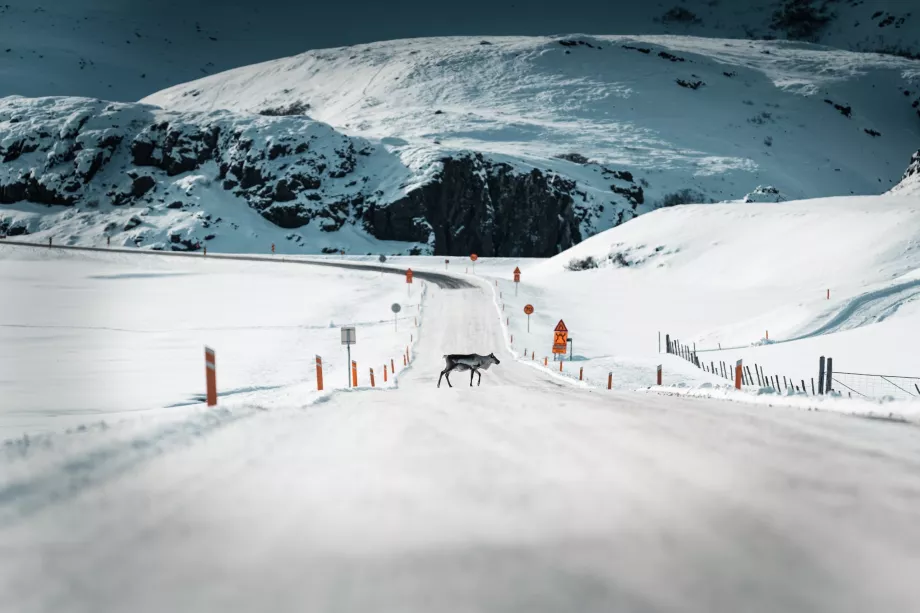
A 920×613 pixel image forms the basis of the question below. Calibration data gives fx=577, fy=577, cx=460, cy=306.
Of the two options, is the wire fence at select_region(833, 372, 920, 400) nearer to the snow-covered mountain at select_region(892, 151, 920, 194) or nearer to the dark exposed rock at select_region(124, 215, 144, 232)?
the snow-covered mountain at select_region(892, 151, 920, 194)

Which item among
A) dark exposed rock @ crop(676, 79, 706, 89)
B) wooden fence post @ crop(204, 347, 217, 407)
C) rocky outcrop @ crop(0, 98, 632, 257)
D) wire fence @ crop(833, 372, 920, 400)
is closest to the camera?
wooden fence post @ crop(204, 347, 217, 407)

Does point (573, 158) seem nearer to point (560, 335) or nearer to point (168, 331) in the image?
point (560, 335)

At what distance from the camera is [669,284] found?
183 ft

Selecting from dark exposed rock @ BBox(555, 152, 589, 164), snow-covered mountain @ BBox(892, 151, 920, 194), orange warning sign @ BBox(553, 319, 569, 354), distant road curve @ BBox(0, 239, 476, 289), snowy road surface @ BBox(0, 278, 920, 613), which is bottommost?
orange warning sign @ BBox(553, 319, 569, 354)

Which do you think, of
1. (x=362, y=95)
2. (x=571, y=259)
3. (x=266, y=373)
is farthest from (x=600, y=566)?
(x=362, y=95)

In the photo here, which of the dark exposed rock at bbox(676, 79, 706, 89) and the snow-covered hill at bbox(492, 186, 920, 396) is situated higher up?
the dark exposed rock at bbox(676, 79, 706, 89)

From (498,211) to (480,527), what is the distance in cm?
10699

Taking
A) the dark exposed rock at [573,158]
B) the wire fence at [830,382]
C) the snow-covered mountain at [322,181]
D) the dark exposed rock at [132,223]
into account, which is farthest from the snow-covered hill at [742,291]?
the dark exposed rock at [573,158]

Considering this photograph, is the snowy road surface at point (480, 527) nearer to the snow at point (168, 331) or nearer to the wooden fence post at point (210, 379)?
the snow at point (168, 331)

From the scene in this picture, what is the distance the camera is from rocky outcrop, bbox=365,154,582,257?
4122 inches

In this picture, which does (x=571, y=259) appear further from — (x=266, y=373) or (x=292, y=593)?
(x=292, y=593)

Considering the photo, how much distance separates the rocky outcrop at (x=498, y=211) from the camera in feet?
343

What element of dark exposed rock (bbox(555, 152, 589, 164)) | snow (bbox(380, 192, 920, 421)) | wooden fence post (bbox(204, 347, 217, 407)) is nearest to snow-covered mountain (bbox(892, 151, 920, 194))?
snow (bbox(380, 192, 920, 421))

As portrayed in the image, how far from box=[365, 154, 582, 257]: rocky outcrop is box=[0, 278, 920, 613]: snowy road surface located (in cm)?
9907
